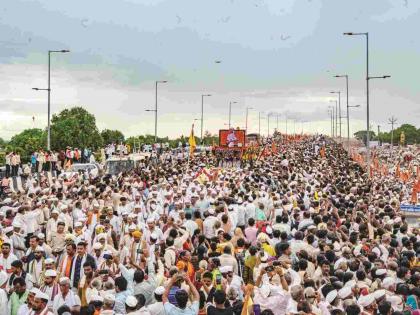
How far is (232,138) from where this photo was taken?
44.9 meters

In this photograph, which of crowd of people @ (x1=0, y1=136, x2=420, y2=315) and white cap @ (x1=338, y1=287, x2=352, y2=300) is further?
white cap @ (x1=338, y1=287, x2=352, y2=300)

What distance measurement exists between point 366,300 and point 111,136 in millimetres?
91239

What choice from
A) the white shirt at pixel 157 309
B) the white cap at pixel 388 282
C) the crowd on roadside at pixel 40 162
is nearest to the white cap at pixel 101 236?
the white shirt at pixel 157 309

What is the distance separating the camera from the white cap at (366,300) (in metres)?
7.69

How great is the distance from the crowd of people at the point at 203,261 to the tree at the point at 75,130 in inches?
2367

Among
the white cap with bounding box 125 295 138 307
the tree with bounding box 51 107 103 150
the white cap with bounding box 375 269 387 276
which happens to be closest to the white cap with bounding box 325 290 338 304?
the white cap with bounding box 375 269 387 276

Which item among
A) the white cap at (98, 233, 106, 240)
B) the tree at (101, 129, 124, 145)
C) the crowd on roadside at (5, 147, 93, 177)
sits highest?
the tree at (101, 129, 124, 145)

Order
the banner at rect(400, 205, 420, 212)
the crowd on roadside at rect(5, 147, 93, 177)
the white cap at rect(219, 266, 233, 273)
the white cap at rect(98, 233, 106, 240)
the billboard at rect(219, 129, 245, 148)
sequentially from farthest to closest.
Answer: the billboard at rect(219, 129, 245, 148), the crowd on roadside at rect(5, 147, 93, 177), the banner at rect(400, 205, 420, 212), the white cap at rect(98, 233, 106, 240), the white cap at rect(219, 266, 233, 273)

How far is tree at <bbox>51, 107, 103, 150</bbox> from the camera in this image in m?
75.1

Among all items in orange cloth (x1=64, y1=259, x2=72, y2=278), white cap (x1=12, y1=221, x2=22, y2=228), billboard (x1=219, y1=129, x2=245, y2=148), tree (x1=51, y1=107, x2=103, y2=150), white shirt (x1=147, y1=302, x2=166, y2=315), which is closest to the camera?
white shirt (x1=147, y1=302, x2=166, y2=315)

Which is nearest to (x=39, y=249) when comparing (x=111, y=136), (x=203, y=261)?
(x=203, y=261)

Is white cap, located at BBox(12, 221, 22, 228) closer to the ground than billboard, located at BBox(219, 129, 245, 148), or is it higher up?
closer to the ground

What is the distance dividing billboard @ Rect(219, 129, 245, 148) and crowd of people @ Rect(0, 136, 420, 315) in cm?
2819

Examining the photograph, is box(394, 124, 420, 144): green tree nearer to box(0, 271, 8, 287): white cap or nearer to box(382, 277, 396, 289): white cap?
box(382, 277, 396, 289): white cap
